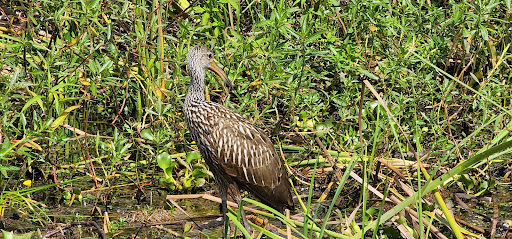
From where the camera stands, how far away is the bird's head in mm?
4809

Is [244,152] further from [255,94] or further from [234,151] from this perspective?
[255,94]

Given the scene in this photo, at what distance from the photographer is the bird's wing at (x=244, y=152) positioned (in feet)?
14.9

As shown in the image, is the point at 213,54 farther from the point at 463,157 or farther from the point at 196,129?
the point at 463,157

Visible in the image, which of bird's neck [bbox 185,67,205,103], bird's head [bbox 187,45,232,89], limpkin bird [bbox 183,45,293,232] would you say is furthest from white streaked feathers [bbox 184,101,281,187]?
bird's head [bbox 187,45,232,89]

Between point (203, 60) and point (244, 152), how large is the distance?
0.75 m

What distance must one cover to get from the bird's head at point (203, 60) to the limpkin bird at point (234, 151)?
1 cm

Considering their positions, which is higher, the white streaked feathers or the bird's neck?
the bird's neck

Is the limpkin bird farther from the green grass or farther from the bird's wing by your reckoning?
the green grass

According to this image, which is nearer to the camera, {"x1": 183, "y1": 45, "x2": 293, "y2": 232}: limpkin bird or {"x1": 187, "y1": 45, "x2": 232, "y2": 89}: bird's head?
{"x1": 183, "y1": 45, "x2": 293, "y2": 232}: limpkin bird

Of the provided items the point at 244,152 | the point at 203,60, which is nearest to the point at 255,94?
the point at 203,60

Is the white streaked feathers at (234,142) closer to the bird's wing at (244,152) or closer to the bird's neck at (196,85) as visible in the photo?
the bird's wing at (244,152)

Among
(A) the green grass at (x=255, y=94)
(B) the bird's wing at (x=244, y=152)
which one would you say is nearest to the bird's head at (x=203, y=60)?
(A) the green grass at (x=255, y=94)

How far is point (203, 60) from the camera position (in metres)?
4.88

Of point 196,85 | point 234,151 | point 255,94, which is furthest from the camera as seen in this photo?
point 255,94
